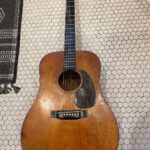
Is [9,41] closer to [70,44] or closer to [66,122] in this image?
[70,44]

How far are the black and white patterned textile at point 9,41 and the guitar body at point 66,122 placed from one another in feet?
0.99

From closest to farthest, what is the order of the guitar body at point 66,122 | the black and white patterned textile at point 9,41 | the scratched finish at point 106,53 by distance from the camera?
the guitar body at point 66,122, the scratched finish at point 106,53, the black and white patterned textile at point 9,41

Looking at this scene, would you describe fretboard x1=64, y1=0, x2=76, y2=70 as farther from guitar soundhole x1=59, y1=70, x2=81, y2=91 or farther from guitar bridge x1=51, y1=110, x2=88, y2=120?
guitar bridge x1=51, y1=110, x2=88, y2=120

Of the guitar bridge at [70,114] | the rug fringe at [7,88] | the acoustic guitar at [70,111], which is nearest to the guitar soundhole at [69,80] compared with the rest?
the acoustic guitar at [70,111]

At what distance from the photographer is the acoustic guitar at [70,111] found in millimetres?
1030

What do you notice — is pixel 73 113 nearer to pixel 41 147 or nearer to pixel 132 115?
pixel 41 147

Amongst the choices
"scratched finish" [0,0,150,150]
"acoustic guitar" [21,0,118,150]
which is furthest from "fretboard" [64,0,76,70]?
"scratched finish" [0,0,150,150]

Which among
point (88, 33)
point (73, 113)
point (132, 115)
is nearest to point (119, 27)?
point (88, 33)

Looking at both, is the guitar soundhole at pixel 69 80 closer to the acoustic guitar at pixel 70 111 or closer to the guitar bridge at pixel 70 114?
the acoustic guitar at pixel 70 111

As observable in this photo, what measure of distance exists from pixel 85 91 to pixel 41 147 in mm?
277

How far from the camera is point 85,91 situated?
1.07 metres

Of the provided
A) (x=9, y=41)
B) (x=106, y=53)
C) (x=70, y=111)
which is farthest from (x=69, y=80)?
(x=9, y=41)

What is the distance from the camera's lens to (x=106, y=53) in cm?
134

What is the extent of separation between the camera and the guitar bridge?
1.05 metres
